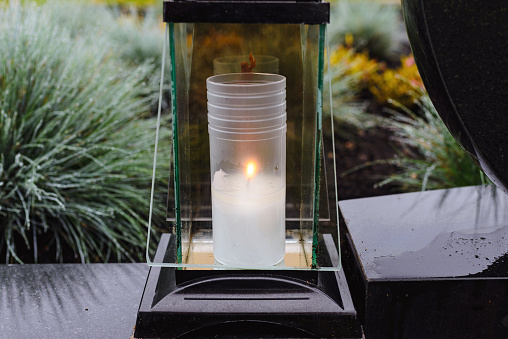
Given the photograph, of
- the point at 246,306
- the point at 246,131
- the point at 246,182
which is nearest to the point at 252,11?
the point at 246,131

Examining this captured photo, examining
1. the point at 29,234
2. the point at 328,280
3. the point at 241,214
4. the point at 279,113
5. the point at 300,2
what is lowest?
the point at 29,234

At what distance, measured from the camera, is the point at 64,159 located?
2.06 metres

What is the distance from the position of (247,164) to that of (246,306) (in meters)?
0.31

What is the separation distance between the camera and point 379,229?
1359mm

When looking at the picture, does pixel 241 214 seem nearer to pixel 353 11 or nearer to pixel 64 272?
pixel 64 272

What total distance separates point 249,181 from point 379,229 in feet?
1.57

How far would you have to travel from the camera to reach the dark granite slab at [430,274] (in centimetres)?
112

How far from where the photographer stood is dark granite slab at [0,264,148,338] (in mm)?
1234

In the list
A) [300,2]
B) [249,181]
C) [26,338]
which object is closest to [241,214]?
[249,181]

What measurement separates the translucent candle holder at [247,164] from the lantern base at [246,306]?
2.5 inches

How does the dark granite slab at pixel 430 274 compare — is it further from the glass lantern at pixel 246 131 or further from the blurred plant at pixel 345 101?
the blurred plant at pixel 345 101

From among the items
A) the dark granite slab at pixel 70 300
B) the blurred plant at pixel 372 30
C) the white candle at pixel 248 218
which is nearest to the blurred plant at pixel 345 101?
the blurred plant at pixel 372 30

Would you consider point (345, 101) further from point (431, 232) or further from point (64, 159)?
point (431, 232)

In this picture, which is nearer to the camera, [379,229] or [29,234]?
[379,229]
